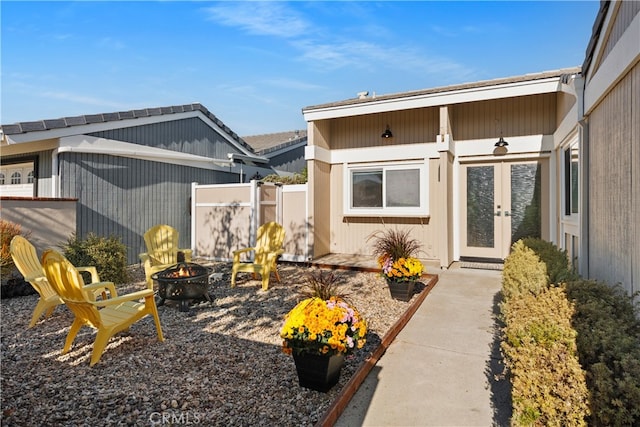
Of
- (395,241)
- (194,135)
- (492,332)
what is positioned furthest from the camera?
(194,135)

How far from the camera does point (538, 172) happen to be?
277 inches

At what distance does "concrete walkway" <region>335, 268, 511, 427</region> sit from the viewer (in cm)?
238

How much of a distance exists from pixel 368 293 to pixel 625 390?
153 inches

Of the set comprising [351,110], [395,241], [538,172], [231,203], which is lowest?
[395,241]

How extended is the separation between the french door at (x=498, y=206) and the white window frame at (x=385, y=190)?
0.88 m

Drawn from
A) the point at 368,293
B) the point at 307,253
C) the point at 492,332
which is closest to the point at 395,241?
the point at 368,293

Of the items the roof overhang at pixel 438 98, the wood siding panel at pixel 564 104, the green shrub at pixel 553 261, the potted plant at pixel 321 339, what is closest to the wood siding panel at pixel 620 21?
the wood siding panel at pixel 564 104

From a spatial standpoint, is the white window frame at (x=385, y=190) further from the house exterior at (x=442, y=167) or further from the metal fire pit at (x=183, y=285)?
the metal fire pit at (x=183, y=285)

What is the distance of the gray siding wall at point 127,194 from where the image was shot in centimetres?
763

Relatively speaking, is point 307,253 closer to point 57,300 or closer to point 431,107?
point 431,107

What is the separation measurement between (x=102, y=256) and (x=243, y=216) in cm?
317

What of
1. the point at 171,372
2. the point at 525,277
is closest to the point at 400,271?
the point at 525,277

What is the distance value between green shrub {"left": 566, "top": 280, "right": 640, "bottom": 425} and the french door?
185 inches

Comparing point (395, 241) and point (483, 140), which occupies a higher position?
point (483, 140)
